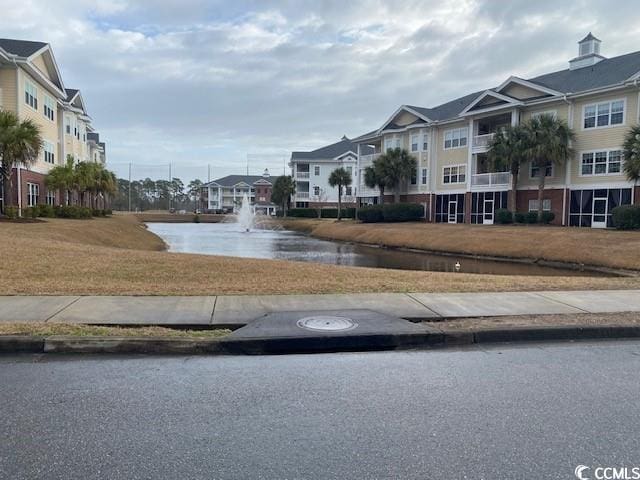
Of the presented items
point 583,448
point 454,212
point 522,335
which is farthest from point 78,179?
point 583,448

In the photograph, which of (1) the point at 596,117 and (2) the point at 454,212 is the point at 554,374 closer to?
(1) the point at 596,117

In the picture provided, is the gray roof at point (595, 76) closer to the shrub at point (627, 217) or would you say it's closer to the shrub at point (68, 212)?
the shrub at point (627, 217)

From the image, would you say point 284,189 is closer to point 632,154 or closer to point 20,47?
point 20,47

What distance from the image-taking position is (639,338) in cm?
725

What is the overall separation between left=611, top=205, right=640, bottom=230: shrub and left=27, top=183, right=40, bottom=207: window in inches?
1416

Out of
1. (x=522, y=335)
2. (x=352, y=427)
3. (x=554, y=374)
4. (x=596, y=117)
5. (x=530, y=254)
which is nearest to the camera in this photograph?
(x=352, y=427)

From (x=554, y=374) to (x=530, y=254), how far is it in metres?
21.9

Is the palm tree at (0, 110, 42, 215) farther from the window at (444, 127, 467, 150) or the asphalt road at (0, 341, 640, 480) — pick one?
the window at (444, 127, 467, 150)

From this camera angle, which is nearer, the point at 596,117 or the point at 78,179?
the point at 596,117

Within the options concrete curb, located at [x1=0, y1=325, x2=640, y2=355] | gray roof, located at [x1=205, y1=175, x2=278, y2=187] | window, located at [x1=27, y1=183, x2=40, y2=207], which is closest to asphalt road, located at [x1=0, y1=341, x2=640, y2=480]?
concrete curb, located at [x1=0, y1=325, x2=640, y2=355]

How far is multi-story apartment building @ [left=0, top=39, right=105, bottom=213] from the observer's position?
1241 inches

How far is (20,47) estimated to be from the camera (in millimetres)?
33281

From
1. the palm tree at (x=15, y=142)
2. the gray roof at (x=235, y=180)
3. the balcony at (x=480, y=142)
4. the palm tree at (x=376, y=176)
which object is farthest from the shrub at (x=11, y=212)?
the gray roof at (x=235, y=180)

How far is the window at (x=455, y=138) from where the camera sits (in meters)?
44.5
